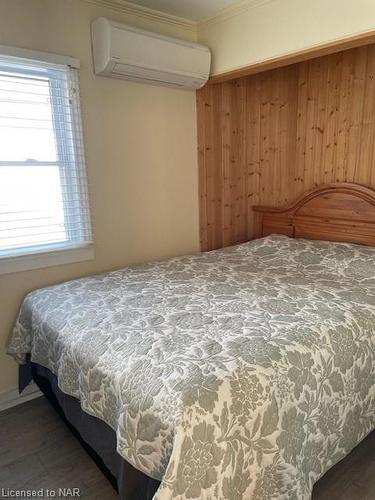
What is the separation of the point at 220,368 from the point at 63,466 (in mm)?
1130

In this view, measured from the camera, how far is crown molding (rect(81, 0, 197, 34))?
2.38 meters

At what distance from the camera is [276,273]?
234cm

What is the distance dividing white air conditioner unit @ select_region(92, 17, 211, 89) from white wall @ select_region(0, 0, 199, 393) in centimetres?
11

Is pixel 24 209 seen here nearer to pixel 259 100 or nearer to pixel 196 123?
pixel 196 123

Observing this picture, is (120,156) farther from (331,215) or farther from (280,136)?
(331,215)

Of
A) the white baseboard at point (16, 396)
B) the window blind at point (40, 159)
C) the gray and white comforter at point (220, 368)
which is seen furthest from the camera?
the white baseboard at point (16, 396)

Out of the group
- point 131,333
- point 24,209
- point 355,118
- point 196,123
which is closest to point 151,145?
point 196,123

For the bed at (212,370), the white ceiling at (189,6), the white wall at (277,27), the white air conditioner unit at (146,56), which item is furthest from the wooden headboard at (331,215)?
the white ceiling at (189,6)

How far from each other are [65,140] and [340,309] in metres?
1.94

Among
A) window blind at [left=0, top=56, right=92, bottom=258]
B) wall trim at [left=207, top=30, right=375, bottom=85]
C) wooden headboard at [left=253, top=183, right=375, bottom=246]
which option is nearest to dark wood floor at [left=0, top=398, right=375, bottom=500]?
window blind at [left=0, top=56, right=92, bottom=258]

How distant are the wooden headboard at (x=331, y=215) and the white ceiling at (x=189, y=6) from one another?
1.53 meters

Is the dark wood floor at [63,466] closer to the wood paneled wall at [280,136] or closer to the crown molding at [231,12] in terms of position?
the wood paneled wall at [280,136]

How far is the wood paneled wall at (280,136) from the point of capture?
264 centimetres

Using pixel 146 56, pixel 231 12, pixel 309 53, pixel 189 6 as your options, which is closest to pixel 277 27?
pixel 309 53
